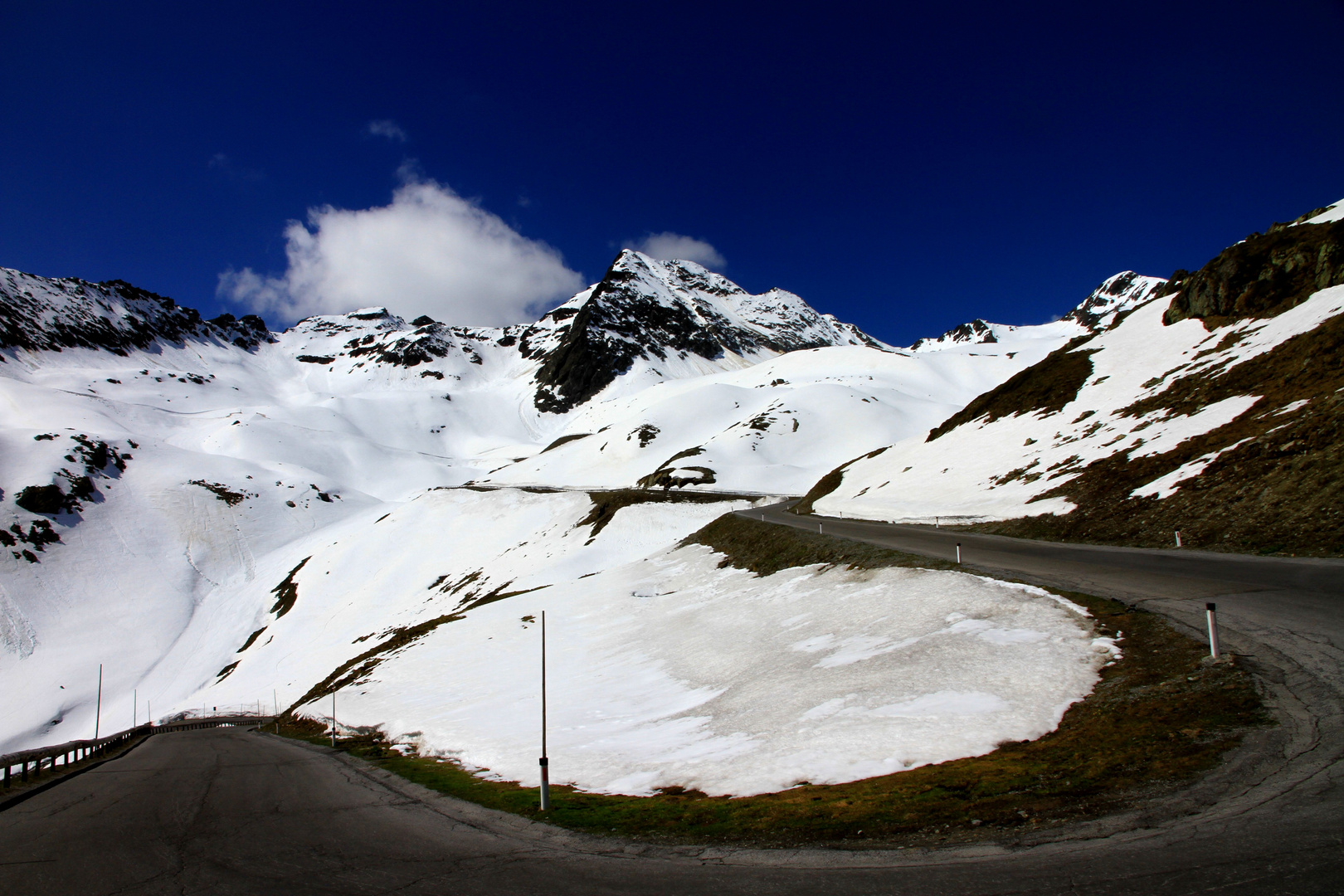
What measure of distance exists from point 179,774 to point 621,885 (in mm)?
18266

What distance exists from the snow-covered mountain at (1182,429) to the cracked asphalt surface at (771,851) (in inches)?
190

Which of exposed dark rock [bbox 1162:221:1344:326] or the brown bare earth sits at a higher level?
exposed dark rock [bbox 1162:221:1344:326]

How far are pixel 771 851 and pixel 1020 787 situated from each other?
327 centimetres

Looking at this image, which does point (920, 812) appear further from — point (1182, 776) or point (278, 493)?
point (278, 493)

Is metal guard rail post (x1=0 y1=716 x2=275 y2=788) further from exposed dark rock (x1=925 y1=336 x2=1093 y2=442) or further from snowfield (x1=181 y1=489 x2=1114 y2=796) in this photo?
exposed dark rock (x1=925 y1=336 x2=1093 y2=442)

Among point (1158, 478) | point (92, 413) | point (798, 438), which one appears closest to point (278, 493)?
point (92, 413)

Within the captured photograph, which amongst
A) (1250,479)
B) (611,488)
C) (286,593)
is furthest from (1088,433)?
(286,593)

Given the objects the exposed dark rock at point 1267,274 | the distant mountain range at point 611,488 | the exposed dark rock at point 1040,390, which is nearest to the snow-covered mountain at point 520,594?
the distant mountain range at point 611,488

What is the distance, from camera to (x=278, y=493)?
130125 millimetres

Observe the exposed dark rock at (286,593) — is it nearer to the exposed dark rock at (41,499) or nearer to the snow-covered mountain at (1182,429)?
the exposed dark rock at (41,499)

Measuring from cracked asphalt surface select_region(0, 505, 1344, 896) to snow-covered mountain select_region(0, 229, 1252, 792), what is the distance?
262 centimetres

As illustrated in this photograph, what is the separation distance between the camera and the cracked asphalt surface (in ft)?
18.6

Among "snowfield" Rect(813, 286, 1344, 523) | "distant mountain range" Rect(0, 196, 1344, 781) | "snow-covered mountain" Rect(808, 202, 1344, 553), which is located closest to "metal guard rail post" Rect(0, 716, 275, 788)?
"distant mountain range" Rect(0, 196, 1344, 781)

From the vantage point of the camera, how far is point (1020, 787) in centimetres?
766
